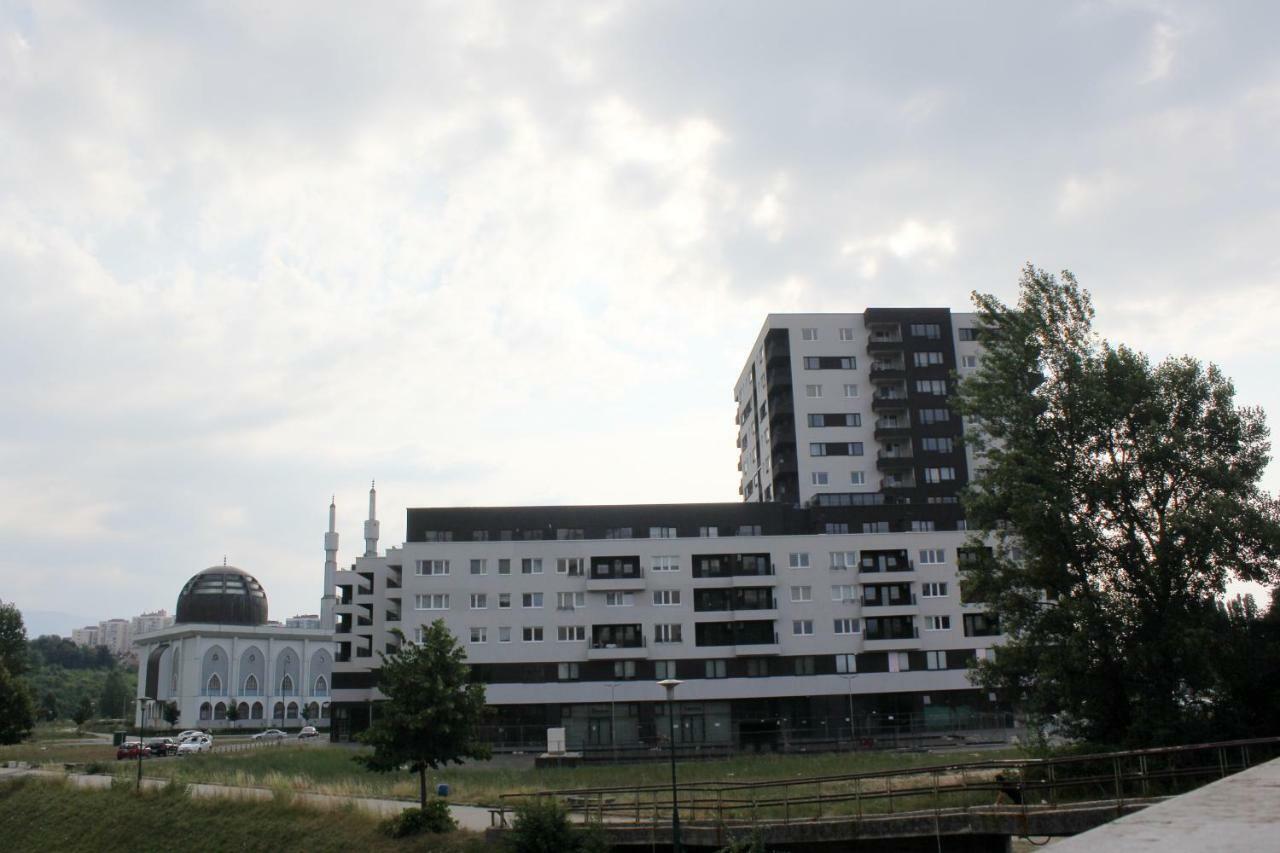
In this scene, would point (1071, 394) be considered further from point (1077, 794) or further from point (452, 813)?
point (452, 813)

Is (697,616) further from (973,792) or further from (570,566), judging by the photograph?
(973,792)

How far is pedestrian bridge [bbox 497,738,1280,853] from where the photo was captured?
2323 cm

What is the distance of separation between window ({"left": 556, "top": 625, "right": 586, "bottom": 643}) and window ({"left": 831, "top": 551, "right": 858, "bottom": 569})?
21.2 metres

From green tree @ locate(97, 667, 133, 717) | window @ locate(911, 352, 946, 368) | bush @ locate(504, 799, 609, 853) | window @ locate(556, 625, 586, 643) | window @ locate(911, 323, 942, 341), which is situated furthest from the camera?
green tree @ locate(97, 667, 133, 717)

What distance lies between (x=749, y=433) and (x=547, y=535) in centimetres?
3461

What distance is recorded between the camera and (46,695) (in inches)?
6161

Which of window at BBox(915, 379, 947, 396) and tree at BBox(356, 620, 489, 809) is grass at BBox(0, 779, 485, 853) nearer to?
tree at BBox(356, 620, 489, 809)

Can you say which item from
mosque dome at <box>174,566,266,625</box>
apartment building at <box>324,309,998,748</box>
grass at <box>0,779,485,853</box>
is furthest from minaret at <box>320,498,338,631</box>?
grass at <box>0,779,485,853</box>

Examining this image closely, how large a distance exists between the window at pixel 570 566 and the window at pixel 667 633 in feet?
25.1

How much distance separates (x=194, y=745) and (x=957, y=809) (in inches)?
2810

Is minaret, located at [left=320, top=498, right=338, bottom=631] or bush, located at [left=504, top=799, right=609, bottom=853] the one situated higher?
minaret, located at [left=320, top=498, right=338, bottom=631]

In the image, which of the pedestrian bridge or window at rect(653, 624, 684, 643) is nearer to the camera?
the pedestrian bridge

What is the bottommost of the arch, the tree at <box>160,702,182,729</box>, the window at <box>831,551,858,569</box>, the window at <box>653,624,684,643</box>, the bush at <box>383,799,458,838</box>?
the tree at <box>160,702,182,729</box>

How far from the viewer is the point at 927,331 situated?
326 feet
